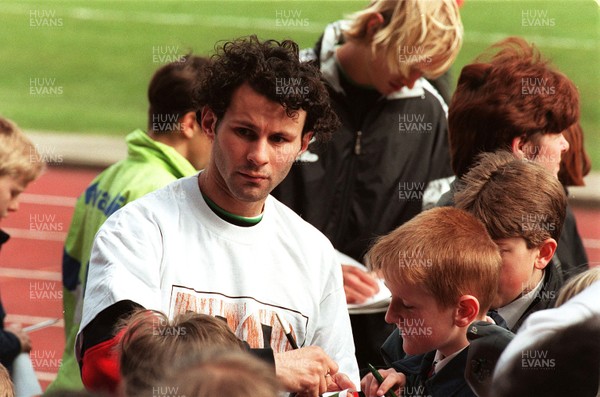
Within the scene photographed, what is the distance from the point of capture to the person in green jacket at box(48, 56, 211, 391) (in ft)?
13.2

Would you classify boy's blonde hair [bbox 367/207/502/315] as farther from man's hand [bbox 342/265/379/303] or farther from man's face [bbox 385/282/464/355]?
man's hand [bbox 342/265/379/303]

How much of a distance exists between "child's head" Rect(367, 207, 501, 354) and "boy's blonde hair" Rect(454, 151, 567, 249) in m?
0.19

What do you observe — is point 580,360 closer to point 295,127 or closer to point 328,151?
point 295,127

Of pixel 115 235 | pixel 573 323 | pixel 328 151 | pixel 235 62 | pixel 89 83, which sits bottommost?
pixel 89 83

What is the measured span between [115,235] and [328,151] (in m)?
Answer: 1.73

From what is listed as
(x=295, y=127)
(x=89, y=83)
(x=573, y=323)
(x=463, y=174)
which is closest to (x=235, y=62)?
(x=295, y=127)

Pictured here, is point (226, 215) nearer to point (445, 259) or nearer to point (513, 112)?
point (445, 259)

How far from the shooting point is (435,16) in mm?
4191

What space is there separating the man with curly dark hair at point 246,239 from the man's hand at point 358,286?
3.08 ft

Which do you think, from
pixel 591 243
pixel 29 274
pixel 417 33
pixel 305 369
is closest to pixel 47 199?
pixel 29 274

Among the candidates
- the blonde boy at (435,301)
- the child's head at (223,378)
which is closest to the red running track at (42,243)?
the blonde boy at (435,301)

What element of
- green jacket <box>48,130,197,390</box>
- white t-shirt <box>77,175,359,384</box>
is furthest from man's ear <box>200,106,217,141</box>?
green jacket <box>48,130,197,390</box>

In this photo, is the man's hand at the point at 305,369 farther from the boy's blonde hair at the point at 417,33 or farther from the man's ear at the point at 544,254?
the boy's blonde hair at the point at 417,33

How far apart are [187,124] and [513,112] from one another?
4.13ft
